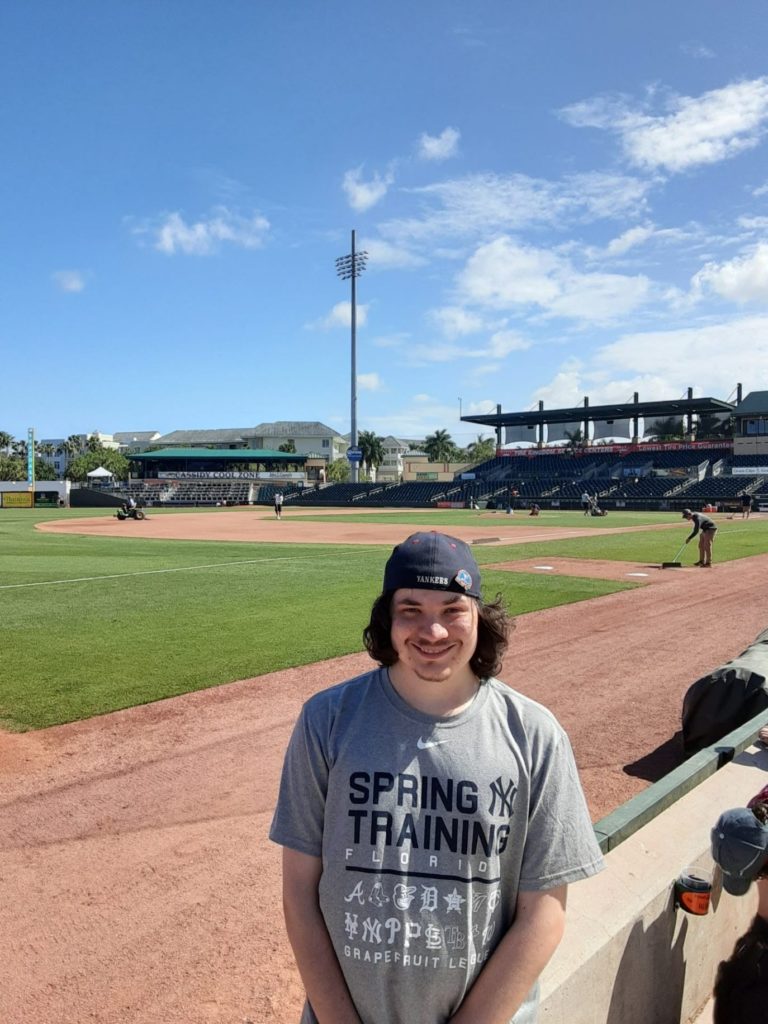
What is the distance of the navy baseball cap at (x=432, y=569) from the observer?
2135 millimetres

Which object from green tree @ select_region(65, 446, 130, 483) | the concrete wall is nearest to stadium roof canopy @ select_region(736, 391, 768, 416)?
the concrete wall

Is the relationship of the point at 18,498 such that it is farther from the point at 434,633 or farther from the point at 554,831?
the point at 554,831

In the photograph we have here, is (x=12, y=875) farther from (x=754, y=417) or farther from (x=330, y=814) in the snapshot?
(x=754, y=417)

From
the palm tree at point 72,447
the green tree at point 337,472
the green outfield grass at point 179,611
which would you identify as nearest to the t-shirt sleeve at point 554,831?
the green outfield grass at point 179,611

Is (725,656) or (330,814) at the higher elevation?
(330,814)

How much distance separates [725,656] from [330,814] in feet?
31.2

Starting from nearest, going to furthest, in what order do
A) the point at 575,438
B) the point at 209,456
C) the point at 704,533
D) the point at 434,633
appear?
1. the point at 434,633
2. the point at 704,533
3. the point at 575,438
4. the point at 209,456

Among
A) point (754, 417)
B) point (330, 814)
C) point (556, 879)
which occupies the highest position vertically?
point (754, 417)

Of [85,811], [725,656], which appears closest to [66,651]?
[85,811]

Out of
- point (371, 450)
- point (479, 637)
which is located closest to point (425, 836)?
point (479, 637)

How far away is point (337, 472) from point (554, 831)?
414 ft

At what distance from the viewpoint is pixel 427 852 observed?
6.27 ft

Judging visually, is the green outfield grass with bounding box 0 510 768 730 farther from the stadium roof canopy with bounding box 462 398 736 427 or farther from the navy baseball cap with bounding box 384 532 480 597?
the stadium roof canopy with bounding box 462 398 736 427

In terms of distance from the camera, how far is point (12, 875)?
4.50m
